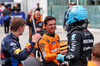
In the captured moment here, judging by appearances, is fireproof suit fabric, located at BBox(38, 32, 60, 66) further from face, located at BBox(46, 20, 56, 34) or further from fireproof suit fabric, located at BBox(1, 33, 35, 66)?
fireproof suit fabric, located at BBox(1, 33, 35, 66)

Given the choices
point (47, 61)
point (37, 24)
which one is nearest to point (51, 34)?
point (47, 61)

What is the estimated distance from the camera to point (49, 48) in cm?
451

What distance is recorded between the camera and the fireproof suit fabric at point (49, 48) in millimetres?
4195

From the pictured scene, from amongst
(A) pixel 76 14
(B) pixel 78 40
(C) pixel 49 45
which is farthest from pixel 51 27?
(B) pixel 78 40

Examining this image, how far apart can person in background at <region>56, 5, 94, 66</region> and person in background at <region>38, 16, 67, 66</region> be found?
65 cm

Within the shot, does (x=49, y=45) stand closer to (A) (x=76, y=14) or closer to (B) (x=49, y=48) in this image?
(B) (x=49, y=48)

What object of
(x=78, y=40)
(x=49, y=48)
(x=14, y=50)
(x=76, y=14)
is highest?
(x=76, y=14)

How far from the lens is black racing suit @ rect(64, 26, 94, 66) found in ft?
11.1

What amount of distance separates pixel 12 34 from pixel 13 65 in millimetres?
506

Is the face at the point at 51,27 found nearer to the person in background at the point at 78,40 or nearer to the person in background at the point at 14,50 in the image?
the person in background at the point at 14,50

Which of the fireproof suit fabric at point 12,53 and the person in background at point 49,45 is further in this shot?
the person in background at point 49,45

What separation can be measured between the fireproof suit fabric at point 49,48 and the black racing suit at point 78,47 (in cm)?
74

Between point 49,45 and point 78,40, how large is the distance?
1.20 m

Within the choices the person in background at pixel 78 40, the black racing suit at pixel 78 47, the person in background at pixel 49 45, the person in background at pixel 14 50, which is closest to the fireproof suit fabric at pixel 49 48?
the person in background at pixel 49 45
